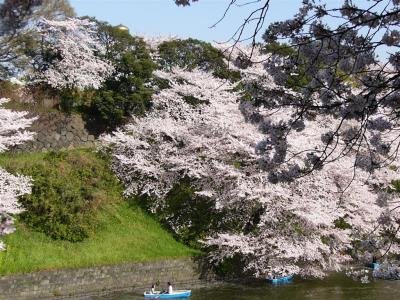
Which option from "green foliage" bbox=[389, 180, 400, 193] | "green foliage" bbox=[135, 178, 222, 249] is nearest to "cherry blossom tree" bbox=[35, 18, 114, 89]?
"green foliage" bbox=[135, 178, 222, 249]

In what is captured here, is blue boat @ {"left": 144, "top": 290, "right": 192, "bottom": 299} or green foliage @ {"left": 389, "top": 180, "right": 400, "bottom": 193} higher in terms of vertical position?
green foliage @ {"left": 389, "top": 180, "right": 400, "bottom": 193}

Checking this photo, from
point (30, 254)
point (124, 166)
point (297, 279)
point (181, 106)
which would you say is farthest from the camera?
point (181, 106)

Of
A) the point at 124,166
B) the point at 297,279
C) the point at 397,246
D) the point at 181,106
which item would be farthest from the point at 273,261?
the point at 181,106

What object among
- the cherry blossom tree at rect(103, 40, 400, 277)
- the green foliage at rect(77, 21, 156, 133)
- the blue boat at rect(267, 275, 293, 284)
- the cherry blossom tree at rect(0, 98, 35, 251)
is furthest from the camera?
the green foliage at rect(77, 21, 156, 133)

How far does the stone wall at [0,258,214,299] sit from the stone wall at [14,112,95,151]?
975 cm

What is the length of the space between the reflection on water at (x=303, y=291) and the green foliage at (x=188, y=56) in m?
14.4

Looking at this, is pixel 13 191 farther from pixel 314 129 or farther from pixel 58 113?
pixel 314 129

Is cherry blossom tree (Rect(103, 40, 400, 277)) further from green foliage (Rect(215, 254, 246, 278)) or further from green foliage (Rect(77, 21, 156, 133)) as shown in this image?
green foliage (Rect(77, 21, 156, 133))

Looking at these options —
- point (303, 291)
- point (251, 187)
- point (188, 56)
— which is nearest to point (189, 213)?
point (251, 187)

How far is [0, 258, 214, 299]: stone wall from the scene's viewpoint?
1733 centimetres

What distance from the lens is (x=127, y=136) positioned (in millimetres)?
26906

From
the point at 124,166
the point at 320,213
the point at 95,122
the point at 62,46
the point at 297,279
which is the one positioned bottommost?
the point at 297,279

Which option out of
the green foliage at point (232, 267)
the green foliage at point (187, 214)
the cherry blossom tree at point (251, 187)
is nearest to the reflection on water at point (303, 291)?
the cherry blossom tree at point (251, 187)

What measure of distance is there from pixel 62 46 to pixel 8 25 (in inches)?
364
